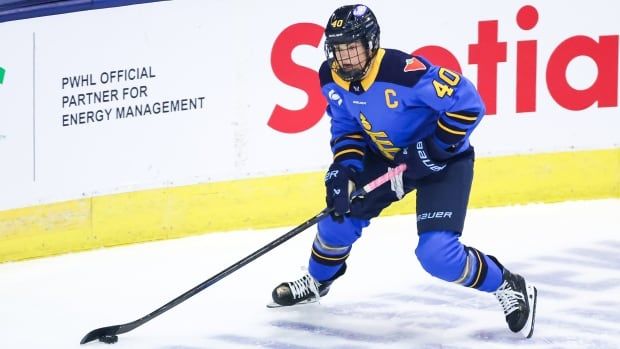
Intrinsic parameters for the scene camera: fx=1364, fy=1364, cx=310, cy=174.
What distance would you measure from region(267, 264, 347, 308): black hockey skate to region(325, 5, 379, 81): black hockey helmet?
35.9 inches

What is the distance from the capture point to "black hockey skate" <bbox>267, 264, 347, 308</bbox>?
16.4 feet

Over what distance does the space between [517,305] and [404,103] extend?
0.80 meters

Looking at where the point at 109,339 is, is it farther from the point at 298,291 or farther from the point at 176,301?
the point at 298,291

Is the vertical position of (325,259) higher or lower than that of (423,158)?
lower

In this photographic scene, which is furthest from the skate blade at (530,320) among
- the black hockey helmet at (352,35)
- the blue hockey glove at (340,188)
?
the black hockey helmet at (352,35)

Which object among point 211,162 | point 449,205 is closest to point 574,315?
point 449,205

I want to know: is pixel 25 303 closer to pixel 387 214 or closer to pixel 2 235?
pixel 2 235

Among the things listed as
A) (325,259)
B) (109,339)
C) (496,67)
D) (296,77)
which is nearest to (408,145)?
(325,259)

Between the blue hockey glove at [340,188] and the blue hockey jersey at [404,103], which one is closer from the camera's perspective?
the blue hockey jersey at [404,103]

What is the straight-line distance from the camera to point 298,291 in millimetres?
5000

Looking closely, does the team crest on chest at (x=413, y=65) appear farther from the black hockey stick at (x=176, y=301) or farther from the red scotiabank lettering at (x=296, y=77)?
the red scotiabank lettering at (x=296, y=77)

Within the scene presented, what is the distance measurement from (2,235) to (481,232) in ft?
6.71

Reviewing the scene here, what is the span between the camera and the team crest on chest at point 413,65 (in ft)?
14.5

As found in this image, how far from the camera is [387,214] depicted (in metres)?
6.20
